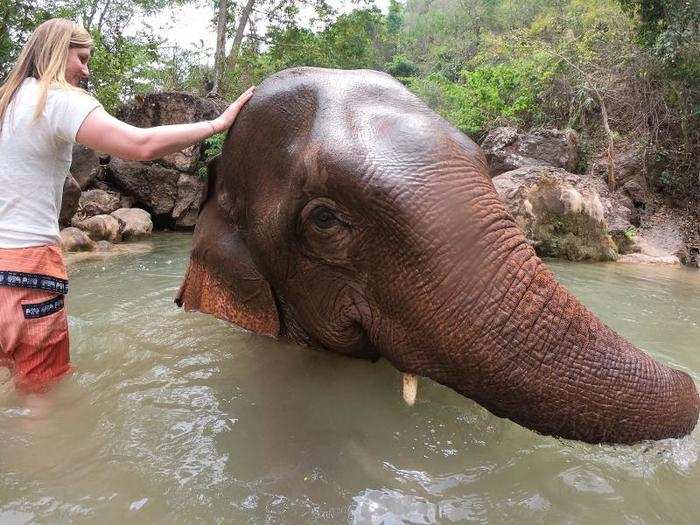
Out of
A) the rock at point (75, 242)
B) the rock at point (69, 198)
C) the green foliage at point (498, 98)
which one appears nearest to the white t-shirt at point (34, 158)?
the rock at point (75, 242)

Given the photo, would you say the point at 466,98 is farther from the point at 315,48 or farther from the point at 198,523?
the point at 198,523

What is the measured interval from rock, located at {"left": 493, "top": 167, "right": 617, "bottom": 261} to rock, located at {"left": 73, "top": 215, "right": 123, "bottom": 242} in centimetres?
787

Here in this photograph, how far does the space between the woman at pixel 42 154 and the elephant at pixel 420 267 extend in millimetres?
557

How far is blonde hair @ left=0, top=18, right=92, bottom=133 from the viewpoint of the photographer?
260 cm

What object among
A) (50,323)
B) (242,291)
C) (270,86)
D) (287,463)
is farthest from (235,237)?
(287,463)

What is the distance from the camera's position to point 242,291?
3.07 metres

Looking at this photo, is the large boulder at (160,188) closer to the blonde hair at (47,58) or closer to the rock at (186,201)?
the rock at (186,201)

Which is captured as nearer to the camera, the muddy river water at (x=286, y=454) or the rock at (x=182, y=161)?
the muddy river water at (x=286, y=454)

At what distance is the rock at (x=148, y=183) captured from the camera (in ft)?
47.5

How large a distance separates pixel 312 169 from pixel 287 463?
1261 millimetres

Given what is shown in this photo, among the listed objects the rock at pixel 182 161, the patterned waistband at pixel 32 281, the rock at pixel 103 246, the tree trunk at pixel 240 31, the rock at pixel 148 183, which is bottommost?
the rock at pixel 103 246

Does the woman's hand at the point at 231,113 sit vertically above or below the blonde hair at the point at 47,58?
below

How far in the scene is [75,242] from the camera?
954cm

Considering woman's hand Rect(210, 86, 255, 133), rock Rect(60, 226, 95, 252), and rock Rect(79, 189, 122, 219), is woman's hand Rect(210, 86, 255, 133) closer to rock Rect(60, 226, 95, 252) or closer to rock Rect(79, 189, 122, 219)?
rock Rect(60, 226, 95, 252)
